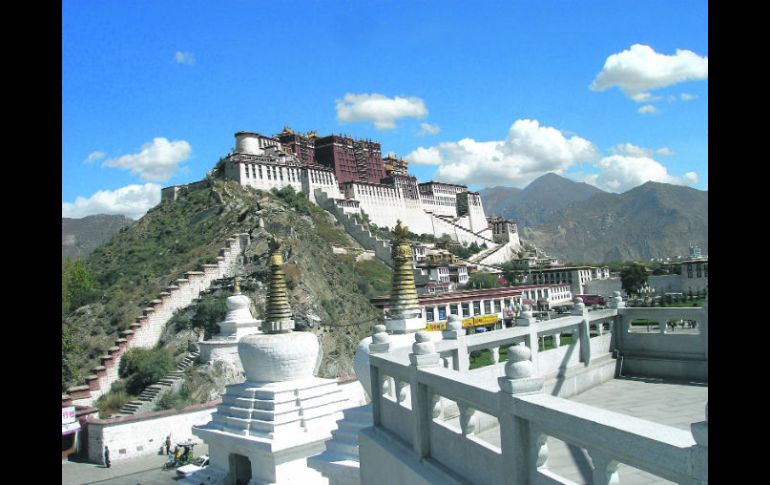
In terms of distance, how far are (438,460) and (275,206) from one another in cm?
5770

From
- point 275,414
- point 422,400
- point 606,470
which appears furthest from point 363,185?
point 606,470

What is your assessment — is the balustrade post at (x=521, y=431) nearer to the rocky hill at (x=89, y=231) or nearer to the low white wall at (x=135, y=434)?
the low white wall at (x=135, y=434)

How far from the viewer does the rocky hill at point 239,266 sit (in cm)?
4000

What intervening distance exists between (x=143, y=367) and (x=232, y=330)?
8.31 meters

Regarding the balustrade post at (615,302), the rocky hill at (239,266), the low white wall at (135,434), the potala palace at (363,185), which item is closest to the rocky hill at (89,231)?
the potala palace at (363,185)

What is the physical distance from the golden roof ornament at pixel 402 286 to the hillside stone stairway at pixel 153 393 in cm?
2043

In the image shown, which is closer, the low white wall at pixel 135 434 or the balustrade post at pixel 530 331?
the balustrade post at pixel 530 331

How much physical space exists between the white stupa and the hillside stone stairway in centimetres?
1546

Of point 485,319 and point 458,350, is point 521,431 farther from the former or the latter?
point 485,319

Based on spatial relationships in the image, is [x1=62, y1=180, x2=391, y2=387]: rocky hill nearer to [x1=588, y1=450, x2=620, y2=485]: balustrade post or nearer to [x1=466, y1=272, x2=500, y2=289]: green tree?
[x1=466, y1=272, x2=500, y2=289]: green tree

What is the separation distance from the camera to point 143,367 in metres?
32.9

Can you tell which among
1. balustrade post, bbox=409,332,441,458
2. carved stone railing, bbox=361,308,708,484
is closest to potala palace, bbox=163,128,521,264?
carved stone railing, bbox=361,308,708,484

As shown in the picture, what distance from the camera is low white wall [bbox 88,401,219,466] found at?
21.5m
